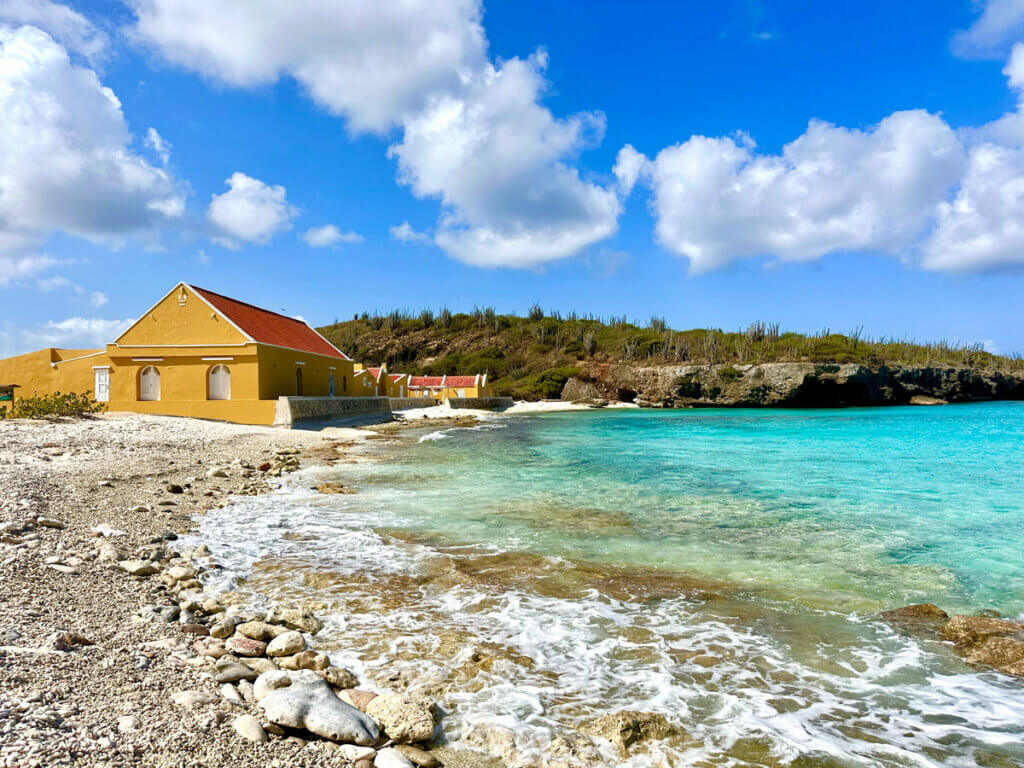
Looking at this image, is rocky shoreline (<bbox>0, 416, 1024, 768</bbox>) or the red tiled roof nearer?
rocky shoreline (<bbox>0, 416, 1024, 768</bbox>)

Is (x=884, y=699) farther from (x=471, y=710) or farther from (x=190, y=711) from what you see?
(x=190, y=711)

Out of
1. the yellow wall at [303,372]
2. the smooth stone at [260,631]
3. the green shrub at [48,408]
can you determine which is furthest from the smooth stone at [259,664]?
the yellow wall at [303,372]

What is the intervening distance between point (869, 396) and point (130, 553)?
70.1 metres

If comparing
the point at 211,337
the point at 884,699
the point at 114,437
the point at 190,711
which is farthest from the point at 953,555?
the point at 211,337

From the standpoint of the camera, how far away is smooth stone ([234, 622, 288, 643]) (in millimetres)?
4070

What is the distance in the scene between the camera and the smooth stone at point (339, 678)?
3.52m

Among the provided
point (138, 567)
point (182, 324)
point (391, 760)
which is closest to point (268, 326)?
point (182, 324)

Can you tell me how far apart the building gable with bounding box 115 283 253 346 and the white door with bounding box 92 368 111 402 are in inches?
67.7

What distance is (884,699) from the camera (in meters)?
3.62

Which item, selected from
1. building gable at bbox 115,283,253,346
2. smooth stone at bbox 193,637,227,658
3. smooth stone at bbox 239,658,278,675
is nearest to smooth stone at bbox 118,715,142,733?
smooth stone at bbox 239,658,278,675

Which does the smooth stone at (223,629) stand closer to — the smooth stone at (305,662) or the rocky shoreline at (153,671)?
the rocky shoreline at (153,671)

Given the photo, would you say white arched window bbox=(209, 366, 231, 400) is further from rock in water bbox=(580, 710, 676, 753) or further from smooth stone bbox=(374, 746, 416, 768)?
rock in water bbox=(580, 710, 676, 753)

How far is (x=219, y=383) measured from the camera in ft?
84.8

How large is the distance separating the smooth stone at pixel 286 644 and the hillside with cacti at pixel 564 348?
65.6 meters
